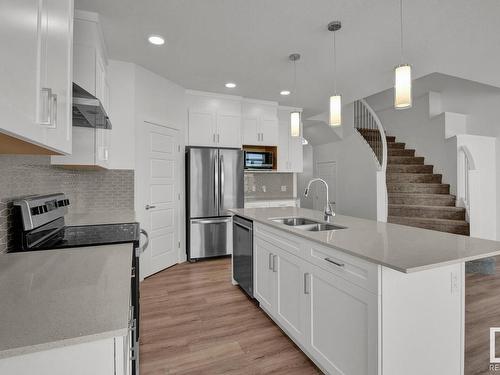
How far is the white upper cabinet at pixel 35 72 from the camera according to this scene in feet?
2.11

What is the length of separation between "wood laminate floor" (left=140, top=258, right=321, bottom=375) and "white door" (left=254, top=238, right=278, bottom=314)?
0.18 m

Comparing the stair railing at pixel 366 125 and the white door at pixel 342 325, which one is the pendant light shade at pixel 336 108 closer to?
the white door at pixel 342 325

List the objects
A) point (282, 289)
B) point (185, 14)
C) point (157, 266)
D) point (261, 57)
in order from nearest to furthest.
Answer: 1. point (282, 289)
2. point (185, 14)
3. point (261, 57)
4. point (157, 266)

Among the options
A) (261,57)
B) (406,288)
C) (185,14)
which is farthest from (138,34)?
(406,288)

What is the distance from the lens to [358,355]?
56.5 inches

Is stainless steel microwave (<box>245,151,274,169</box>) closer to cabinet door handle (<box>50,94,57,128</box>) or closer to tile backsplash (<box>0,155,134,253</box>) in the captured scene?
tile backsplash (<box>0,155,134,253</box>)

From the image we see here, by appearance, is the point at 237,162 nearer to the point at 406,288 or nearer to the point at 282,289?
the point at 282,289

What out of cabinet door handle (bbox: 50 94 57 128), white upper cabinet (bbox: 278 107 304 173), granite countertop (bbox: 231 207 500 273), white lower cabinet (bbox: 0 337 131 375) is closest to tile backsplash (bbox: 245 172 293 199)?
white upper cabinet (bbox: 278 107 304 173)

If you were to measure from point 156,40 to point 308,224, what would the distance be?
2513mm

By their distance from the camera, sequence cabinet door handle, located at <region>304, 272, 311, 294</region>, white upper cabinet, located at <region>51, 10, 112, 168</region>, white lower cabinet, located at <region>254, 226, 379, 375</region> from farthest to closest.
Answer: white upper cabinet, located at <region>51, 10, 112, 168</region> → cabinet door handle, located at <region>304, 272, 311, 294</region> → white lower cabinet, located at <region>254, 226, 379, 375</region>

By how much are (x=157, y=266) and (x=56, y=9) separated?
3389mm

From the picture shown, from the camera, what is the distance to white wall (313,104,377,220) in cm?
504

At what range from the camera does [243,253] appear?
3.06 metres

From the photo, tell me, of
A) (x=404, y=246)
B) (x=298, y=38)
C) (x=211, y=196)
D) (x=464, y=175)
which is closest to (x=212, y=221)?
(x=211, y=196)
